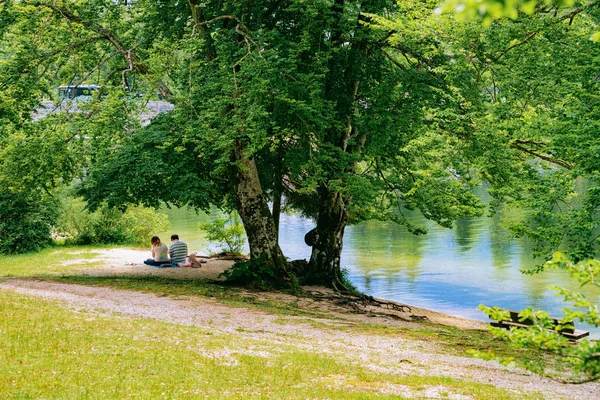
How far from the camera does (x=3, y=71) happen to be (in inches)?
722

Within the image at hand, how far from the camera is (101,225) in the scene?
3447cm

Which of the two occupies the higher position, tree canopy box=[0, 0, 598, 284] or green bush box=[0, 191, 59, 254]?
tree canopy box=[0, 0, 598, 284]

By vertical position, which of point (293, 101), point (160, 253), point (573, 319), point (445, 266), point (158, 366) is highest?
point (293, 101)

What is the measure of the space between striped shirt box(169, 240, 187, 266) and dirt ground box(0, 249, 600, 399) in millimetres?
5778

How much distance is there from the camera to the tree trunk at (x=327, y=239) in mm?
21781

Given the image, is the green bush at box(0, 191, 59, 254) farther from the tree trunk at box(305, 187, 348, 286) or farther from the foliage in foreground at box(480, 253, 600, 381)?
the foliage in foreground at box(480, 253, 600, 381)

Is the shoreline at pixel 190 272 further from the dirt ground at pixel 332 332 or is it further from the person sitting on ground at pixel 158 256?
the dirt ground at pixel 332 332

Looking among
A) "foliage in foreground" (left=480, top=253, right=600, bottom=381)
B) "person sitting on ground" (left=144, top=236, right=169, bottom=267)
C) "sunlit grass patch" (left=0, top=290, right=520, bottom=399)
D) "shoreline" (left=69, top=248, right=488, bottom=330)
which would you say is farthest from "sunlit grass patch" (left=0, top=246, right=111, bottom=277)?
"foliage in foreground" (left=480, top=253, right=600, bottom=381)

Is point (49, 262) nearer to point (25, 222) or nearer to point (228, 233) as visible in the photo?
point (25, 222)

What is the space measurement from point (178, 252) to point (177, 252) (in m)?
0.04

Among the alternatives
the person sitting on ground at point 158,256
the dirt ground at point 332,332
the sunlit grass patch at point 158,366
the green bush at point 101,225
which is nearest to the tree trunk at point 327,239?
the dirt ground at point 332,332

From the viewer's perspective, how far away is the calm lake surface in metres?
25.8

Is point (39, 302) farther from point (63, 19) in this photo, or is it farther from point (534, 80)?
point (534, 80)

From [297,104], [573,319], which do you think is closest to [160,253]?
[297,104]
